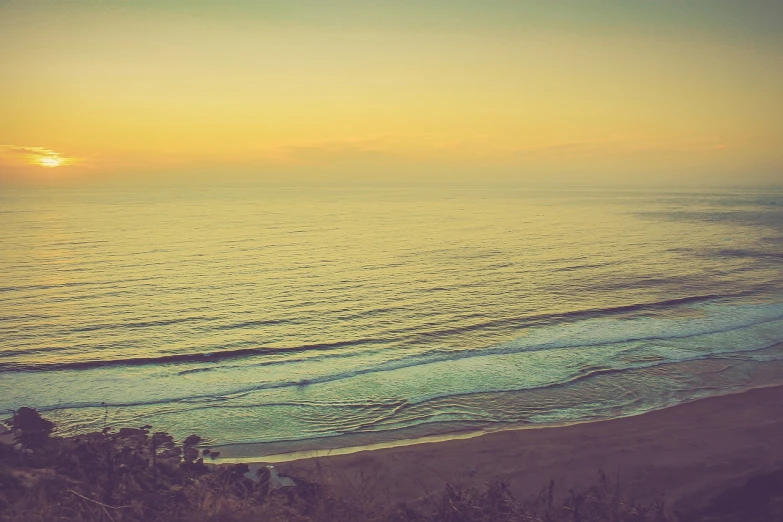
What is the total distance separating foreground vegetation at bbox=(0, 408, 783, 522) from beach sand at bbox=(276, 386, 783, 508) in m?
0.66

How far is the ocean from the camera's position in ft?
50.4

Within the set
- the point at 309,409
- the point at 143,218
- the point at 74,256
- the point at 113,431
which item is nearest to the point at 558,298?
the point at 309,409

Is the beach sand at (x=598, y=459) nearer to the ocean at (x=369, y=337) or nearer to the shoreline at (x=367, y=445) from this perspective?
the shoreline at (x=367, y=445)

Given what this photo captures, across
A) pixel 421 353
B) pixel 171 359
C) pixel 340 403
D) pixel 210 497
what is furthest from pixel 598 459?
pixel 171 359

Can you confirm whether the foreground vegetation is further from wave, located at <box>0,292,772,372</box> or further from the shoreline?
wave, located at <box>0,292,772,372</box>

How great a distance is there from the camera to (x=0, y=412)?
14781 millimetres

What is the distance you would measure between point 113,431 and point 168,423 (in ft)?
4.31

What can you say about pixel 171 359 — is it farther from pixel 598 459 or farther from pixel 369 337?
pixel 598 459

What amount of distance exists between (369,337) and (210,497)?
1457 centimetres

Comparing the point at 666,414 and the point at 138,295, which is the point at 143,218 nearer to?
the point at 138,295

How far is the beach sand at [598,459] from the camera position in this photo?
11.0 metres

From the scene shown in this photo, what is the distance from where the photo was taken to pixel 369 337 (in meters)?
22.1

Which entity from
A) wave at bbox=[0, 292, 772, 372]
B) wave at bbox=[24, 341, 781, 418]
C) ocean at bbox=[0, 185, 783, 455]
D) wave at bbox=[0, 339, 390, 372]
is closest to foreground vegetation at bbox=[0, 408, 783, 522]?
ocean at bbox=[0, 185, 783, 455]

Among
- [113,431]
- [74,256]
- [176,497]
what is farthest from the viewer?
[74,256]
